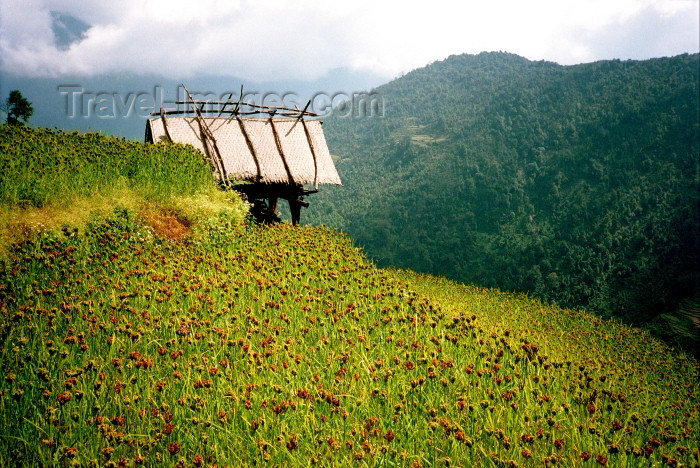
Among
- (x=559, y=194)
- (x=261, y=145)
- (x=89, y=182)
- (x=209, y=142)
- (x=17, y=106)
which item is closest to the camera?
(x=89, y=182)

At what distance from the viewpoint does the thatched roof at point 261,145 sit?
14.5 metres

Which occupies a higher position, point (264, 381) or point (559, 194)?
point (559, 194)

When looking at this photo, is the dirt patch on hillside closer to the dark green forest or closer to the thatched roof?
the thatched roof

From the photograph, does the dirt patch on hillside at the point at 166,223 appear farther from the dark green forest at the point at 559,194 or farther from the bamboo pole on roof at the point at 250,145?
the dark green forest at the point at 559,194

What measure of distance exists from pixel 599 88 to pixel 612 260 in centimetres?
7980

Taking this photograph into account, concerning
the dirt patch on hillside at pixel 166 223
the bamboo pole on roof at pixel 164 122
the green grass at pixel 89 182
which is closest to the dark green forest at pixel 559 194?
the bamboo pole on roof at pixel 164 122

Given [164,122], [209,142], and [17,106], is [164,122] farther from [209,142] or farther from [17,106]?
[17,106]

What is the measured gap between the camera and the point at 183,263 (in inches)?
234

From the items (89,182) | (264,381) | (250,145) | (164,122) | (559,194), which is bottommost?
(264,381)

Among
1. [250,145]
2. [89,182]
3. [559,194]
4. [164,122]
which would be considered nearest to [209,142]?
[250,145]

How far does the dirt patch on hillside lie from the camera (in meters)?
7.88

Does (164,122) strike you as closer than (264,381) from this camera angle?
No

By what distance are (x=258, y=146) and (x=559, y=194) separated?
342ft

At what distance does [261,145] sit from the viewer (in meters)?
15.1
